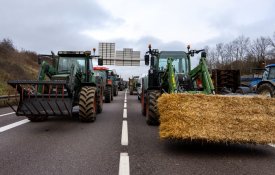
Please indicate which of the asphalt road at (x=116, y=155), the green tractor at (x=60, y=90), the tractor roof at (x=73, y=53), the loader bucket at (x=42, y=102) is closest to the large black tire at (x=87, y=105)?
the green tractor at (x=60, y=90)

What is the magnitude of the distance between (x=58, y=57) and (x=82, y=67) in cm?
100

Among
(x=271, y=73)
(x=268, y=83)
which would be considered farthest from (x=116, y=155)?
(x=271, y=73)

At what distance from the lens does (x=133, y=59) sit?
4269cm

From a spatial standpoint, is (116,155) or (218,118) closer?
(116,155)

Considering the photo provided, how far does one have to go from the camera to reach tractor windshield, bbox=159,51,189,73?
12188 mm

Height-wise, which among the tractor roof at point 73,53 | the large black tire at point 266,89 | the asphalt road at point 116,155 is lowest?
the asphalt road at point 116,155

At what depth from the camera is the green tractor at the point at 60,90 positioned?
9.70m

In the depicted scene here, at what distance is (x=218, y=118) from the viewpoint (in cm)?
646

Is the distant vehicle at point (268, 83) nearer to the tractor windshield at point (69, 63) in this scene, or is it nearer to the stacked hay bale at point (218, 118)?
the tractor windshield at point (69, 63)

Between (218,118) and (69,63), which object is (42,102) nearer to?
(69,63)

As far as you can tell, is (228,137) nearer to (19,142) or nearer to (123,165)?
(123,165)

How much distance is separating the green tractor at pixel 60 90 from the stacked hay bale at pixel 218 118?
4.20m

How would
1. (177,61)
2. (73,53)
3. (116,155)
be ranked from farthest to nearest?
(73,53) < (177,61) < (116,155)

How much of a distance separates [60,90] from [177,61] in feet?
14.4
